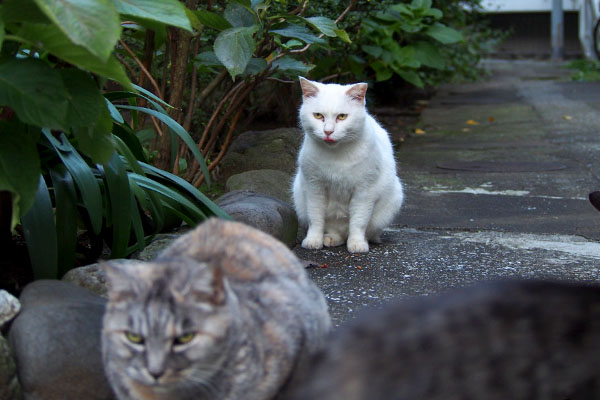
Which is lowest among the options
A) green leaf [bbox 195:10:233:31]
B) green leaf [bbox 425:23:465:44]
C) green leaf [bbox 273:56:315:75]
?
green leaf [bbox 425:23:465:44]

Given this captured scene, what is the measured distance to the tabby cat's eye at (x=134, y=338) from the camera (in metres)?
1.80

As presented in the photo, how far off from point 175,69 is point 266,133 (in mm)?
1634

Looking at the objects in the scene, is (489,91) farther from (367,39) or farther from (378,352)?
(378,352)

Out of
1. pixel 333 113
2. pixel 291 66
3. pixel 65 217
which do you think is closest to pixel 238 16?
pixel 291 66

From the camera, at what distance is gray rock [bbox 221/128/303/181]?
5777 mm

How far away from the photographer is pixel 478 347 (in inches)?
50.4

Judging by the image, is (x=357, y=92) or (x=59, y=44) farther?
(x=357, y=92)

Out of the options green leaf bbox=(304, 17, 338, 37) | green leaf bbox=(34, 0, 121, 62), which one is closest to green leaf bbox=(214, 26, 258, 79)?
green leaf bbox=(304, 17, 338, 37)

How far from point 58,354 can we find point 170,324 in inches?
22.6

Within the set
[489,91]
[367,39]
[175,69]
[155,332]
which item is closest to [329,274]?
[175,69]

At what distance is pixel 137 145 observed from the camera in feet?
11.6

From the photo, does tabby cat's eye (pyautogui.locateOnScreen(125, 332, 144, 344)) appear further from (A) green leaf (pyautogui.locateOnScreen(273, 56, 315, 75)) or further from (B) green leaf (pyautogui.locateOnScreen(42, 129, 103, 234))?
(A) green leaf (pyautogui.locateOnScreen(273, 56, 315, 75))

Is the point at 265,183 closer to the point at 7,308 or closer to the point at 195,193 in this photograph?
the point at 195,193

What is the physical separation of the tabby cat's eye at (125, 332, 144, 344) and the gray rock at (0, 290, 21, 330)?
674 mm
